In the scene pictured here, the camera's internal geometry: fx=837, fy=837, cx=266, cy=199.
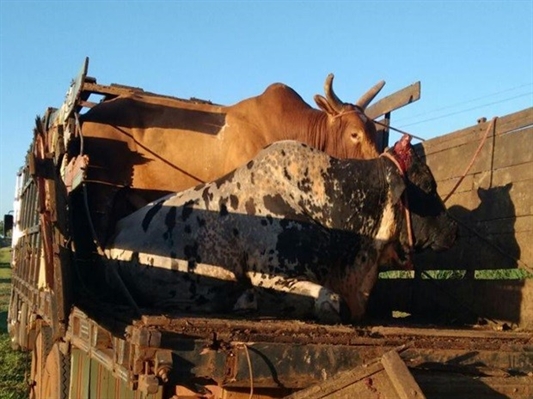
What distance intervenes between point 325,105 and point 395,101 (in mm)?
698

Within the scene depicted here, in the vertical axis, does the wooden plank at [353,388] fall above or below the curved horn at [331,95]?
below

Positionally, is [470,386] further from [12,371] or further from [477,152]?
[12,371]

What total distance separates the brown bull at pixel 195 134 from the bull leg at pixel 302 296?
58.0 inches

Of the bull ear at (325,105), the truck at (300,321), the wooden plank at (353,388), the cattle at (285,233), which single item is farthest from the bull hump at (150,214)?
the bull ear at (325,105)

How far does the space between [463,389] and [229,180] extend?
2.06 metres

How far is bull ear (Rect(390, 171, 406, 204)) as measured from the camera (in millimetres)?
4270

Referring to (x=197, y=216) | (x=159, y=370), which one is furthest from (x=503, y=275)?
(x=159, y=370)

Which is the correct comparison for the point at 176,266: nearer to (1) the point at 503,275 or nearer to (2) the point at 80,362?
(2) the point at 80,362

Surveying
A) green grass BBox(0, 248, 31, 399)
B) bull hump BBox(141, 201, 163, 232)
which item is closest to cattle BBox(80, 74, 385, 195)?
bull hump BBox(141, 201, 163, 232)

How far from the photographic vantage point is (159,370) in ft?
8.12

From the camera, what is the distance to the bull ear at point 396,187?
4.27m

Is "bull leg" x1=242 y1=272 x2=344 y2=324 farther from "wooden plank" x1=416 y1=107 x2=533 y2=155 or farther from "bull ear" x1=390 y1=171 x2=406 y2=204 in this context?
"wooden plank" x1=416 y1=107 x2=533 y2=155

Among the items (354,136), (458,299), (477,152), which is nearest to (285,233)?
(458,299)

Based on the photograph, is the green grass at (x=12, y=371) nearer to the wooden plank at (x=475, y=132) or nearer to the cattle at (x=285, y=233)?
the cattle at (x=285, y=233)
